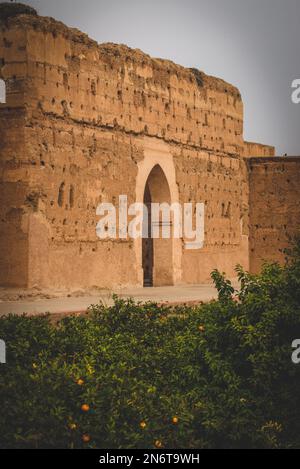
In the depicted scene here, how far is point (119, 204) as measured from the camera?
2019 centimetres

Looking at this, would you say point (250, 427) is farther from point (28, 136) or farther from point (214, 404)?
point (28, 136)

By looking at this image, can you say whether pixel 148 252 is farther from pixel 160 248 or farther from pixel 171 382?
pixel 171 382

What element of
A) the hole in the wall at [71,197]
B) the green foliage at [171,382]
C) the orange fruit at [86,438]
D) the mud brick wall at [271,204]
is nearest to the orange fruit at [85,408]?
the green foliage at [171,382]

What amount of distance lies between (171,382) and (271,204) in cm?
1665

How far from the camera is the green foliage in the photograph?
31.4 feet

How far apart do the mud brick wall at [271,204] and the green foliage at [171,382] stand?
50.4 feet

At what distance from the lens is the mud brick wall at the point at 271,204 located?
27094 millimetres

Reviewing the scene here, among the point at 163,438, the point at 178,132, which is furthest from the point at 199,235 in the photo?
the point at 163,438

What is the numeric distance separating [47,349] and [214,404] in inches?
78.0

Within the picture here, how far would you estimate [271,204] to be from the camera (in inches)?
1072

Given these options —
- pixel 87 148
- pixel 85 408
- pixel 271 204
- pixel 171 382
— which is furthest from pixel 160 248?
pixel 85 408

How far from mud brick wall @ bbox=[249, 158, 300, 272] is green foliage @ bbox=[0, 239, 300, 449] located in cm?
1536
